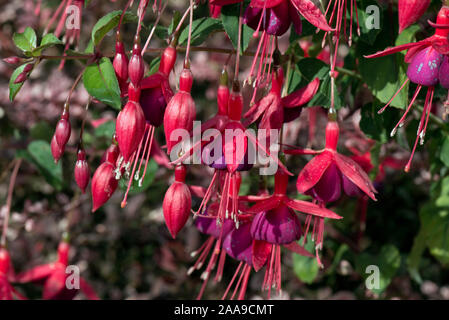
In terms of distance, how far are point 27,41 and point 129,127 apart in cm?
25

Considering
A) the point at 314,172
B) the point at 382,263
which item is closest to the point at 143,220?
the point at 382,263

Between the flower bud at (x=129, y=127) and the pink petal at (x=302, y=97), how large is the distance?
0.23 m

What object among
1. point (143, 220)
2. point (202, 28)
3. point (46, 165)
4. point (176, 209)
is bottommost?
point (143, 220)

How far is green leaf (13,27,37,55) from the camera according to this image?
2.71ft

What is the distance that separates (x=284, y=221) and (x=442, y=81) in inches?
11.6

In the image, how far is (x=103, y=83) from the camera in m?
0.75

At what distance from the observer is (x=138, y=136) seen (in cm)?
72

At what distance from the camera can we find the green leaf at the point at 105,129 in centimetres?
132

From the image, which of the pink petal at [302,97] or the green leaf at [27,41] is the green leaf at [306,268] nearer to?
the pink petal at [302,97]

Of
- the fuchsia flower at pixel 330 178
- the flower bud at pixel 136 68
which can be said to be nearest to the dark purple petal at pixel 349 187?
the fuchsia flower at pixel 330 178

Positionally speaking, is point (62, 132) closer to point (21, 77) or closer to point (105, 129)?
point (21, 77)

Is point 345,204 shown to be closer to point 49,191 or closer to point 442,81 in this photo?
point 442,81

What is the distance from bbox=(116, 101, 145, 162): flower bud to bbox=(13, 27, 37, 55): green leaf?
22cm
